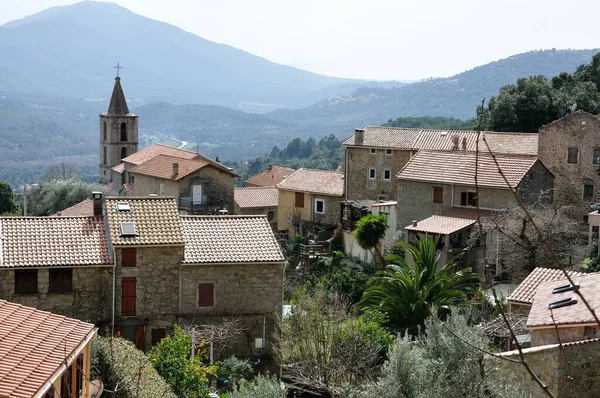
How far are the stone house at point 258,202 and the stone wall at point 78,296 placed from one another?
27725mm

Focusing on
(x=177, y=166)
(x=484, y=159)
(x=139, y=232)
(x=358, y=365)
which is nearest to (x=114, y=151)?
(x=177, y=166)

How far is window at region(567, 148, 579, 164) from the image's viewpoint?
122 feet

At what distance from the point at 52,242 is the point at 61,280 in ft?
4.07

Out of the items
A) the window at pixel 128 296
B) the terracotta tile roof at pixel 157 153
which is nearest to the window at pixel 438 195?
the window at pixel 128 296

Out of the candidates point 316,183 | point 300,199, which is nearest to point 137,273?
point 300,199

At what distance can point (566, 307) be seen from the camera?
16562 millimetres

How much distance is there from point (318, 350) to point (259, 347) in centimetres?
375

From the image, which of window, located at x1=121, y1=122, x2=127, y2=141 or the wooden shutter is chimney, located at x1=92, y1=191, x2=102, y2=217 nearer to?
the wooden shutter

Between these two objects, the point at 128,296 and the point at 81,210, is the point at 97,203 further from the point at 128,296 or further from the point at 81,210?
the point at 81,210

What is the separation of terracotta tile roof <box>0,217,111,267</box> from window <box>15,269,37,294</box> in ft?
1.10

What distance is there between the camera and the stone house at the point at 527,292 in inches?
820

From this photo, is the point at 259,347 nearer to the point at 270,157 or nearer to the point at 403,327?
the point at 403,327

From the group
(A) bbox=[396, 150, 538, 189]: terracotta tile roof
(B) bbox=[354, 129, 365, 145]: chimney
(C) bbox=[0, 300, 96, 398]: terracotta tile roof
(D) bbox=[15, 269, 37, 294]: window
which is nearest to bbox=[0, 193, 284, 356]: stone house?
(D) bbox=[15, 269, 37, 294]: window

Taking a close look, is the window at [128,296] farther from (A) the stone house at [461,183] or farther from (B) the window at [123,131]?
(B) the window at [123,131]
